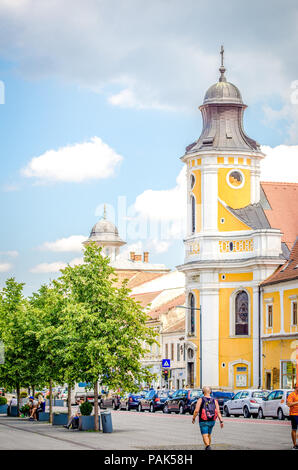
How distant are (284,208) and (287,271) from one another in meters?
11.8

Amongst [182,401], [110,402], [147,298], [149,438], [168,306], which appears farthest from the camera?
[147,298]

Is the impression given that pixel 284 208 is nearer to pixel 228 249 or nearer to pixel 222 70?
pixel 228 249

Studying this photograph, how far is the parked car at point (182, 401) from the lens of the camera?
57344 millimetres

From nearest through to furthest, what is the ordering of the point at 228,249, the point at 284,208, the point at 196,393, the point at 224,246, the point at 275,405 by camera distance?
the point at 275,405 < the point at 196,393 < the point at 228,249 < the point at 224,246 < the point at 284,208

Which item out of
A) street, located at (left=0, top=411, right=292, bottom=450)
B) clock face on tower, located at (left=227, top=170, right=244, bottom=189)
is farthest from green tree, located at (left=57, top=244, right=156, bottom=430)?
clock face on tower, located at (left=227, top=170, right=244, bottom=189)

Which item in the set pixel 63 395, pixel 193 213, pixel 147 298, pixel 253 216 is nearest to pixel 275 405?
pixel 253 216

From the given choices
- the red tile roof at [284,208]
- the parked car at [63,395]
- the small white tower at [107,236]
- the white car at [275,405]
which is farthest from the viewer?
the small white tower at [107,236]

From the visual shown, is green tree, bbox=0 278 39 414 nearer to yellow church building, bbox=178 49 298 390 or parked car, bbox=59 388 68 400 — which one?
yellow church building, bbox=178 49 298 390

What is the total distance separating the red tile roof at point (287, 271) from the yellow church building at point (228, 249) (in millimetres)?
320

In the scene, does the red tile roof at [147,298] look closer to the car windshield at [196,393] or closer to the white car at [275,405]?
the car windshield at [196,393]

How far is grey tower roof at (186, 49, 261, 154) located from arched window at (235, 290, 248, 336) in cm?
1194

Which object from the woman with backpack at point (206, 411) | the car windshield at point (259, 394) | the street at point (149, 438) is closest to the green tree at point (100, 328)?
the street at point (149, 438)

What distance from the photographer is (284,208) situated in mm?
81562
